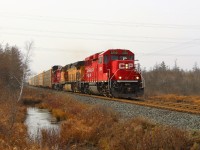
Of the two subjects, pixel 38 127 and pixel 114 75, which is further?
pixel 114 75

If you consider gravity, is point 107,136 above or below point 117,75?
below

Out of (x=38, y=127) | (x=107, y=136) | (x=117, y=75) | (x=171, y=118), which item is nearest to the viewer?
(x=107, y=136)

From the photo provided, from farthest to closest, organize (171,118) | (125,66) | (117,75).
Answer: (125,66) → (117,75) → (171,118)

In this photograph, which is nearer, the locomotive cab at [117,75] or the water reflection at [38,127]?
the water reflection at [38,127]

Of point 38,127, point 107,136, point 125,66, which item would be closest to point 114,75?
point 125,66

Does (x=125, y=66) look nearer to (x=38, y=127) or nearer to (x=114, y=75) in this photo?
(x=114, y=75)

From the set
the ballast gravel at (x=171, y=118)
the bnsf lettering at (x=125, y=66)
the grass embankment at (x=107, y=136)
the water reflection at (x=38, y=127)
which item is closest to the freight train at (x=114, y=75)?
the bnsf lettering at (x=125, y=66)

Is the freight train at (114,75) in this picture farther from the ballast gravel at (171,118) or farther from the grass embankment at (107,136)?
the grass embankment at (107,136)

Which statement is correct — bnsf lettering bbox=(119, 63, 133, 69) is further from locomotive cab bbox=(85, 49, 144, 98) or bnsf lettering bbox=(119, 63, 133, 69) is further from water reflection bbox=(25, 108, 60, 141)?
water reflection bbox=(25, 108, 60, 141)

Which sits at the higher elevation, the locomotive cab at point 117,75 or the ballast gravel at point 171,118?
the locomotive cab at point 117,75

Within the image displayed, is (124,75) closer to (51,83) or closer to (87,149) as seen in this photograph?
(87,149)

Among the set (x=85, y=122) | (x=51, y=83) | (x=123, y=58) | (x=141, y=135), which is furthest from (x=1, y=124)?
(x=51, y=83)

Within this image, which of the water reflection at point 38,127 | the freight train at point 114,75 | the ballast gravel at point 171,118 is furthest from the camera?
the freight train at point 114,75

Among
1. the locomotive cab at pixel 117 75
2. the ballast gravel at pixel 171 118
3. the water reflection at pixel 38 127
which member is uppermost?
the locomotive cab at pixel 117 75
